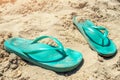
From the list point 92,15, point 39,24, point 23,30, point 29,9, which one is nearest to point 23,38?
point 23,30

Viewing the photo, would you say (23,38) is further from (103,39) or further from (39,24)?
(103,39)

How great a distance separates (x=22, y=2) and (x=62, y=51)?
121cm

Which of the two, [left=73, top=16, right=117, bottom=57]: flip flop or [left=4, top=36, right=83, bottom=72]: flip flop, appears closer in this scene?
[left=4, top=36, right=83, bottom=72]: flip flop

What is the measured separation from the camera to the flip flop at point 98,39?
2781 mm

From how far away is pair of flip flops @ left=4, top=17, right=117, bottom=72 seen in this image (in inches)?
97.9

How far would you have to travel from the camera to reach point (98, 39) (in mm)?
2904

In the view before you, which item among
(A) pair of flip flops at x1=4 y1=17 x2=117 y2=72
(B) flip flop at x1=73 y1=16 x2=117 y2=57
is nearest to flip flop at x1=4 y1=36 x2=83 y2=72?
(A) pair of flip flops at x1=4 y1=17 x2=117 y2=72

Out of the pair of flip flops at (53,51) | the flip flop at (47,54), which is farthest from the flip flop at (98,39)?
the flip flop at (47,54)

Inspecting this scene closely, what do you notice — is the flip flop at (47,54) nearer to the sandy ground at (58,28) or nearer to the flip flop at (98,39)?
the sandy ground at (58,28)

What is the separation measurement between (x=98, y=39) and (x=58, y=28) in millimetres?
434

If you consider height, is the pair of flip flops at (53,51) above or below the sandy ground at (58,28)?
above

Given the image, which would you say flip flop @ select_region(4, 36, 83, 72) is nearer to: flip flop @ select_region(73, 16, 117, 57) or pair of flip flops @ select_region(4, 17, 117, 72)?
pair of flip flops @ select_region(4, 17, 117, 72)

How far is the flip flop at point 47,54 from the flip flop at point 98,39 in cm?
26

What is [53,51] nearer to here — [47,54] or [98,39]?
[47,54]
